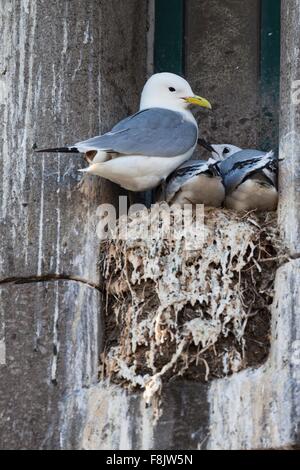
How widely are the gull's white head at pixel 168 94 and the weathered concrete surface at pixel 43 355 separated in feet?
2.83

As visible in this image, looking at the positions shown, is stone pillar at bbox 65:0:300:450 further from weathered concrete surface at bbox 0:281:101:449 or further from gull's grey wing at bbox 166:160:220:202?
gull's grey wing at bbox 166:160:220:202

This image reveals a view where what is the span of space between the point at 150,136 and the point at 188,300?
660 mm

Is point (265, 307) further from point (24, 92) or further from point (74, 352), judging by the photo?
point (24, 92)

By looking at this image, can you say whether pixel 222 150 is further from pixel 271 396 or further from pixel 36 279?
pixel 271 396

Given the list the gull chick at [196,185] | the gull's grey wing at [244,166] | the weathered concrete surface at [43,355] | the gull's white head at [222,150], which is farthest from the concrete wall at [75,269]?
the gull's white head at [222,150]

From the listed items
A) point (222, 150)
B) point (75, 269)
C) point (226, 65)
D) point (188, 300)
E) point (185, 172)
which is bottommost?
point (188, 300)

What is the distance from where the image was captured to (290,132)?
6734 mm

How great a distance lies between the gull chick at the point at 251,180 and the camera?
273 inches

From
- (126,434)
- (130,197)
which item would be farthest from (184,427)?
(130,197)

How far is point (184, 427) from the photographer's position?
251 inches

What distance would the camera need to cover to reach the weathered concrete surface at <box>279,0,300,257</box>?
666 centimetres

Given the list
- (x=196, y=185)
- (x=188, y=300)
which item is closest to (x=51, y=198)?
(x=196, y=185)

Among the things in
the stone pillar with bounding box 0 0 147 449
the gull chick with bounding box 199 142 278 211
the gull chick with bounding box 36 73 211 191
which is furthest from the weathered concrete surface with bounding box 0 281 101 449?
the gull chick with bounding box 199 142 278 211

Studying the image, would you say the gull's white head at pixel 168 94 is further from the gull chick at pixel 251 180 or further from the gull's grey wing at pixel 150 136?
the gull chick at pixel 251 180
